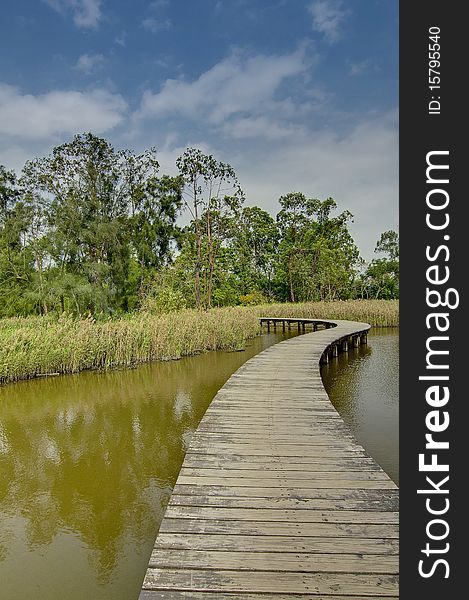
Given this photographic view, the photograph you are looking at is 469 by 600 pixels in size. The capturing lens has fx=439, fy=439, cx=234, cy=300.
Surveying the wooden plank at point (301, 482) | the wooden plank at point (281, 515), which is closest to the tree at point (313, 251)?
the wooden plank at point (301, 482)

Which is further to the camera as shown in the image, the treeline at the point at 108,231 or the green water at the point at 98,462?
the treeline at the point at 108,231

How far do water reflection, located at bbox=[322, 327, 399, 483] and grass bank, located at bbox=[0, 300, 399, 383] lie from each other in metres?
3.46

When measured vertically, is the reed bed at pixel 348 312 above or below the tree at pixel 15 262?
below

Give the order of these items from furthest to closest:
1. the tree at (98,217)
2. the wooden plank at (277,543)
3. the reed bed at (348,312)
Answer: the reed bed at (348,312), the tree at (98,217), the wooden plank at (277,543)

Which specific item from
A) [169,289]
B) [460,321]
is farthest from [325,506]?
[169,289]

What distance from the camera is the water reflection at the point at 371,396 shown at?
464 cm

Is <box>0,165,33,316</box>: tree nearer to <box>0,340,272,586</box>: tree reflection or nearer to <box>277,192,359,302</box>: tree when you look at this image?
<box>0,340,272,586</box>: tree reflection

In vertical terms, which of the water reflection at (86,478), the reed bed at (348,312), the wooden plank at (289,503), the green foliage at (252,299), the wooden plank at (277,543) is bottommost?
the water reflection at (86,478)

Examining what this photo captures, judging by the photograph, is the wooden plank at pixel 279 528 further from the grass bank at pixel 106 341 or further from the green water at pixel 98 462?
the grass bank at pixel 106 341

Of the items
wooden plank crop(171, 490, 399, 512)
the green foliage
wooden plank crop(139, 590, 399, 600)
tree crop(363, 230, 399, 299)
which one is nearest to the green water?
wooden plank crop(171, 490, 399, 512)

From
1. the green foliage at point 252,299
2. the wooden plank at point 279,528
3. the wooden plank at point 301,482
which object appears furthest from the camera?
the green foliage at point 252,299

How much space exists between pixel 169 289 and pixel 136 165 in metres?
6.00

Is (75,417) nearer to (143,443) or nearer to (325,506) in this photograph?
(143,443)

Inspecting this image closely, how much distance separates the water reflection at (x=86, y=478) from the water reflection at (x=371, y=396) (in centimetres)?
199
